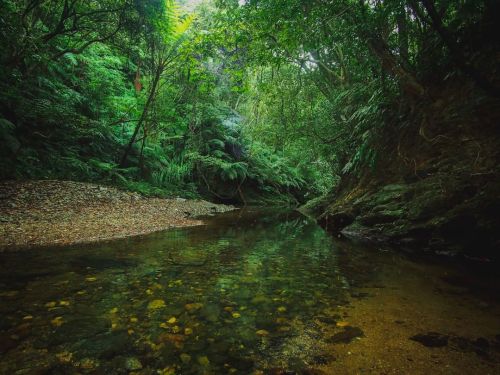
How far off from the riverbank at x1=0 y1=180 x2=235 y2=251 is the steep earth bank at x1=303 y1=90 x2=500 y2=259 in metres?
A: 4.83

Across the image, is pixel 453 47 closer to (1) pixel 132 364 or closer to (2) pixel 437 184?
(2) pixel 437 184

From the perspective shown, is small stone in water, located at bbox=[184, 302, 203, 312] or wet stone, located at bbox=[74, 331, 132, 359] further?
small stone in water, located at bbox=[184, 302, 203, 312]

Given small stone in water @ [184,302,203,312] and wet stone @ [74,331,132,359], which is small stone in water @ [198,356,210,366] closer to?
wet stone @ [74,331,132,359]

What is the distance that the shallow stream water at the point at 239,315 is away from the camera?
6.31 feet

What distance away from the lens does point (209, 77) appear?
12984 millimetres

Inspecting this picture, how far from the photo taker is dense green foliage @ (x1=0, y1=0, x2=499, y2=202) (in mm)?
5832

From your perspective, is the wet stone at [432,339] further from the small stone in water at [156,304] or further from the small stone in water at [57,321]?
the small stone in water at [57,321]

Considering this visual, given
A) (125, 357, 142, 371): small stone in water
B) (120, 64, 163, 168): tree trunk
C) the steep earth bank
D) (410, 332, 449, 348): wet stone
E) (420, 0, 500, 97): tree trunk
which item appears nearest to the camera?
(125, 357, 142, 371): small stone in water

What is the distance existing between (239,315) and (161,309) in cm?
70

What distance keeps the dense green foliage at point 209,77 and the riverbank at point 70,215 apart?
1139mm

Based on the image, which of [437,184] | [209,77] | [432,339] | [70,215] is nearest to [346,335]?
[432,339]

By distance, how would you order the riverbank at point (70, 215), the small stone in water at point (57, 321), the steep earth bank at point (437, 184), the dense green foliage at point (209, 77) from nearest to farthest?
the small stone in water at point (57, 321) < the steep earth bank at point (437, 184) < the riverbank at point (70, 215) < the dense green foliage at point (209, 77)

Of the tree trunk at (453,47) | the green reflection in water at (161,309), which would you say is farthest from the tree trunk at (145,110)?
the tree trunk at (453,47)

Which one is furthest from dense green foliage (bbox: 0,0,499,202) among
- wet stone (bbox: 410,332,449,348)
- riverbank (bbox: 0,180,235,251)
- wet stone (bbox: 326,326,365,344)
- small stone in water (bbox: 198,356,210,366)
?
small stone in water (bbox: 198,356,210,366)
